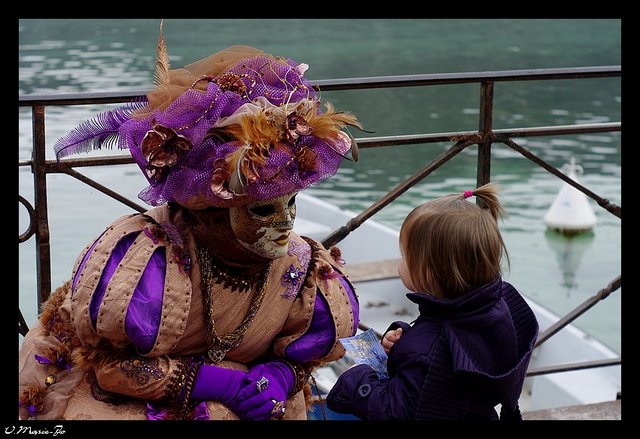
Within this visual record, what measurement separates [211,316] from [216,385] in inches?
6.5

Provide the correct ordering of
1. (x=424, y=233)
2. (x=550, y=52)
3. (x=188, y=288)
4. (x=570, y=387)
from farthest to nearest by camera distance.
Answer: (x=550, y=52) → (x=570, y=387) → (x=188, y=288) → (x=424, y=233)

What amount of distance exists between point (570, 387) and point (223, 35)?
1844cm

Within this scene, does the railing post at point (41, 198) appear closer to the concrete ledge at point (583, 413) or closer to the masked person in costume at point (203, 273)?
the masked person in costume at point (203, 273)

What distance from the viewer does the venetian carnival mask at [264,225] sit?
221 cm

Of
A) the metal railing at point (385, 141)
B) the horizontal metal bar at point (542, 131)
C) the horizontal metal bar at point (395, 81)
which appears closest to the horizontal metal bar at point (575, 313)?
the metal railing at point (385, 141)

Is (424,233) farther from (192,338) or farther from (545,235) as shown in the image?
(545,235)

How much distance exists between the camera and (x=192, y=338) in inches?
89.7

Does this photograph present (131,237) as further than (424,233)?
Yes

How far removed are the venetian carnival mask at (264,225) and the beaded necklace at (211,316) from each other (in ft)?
0.35

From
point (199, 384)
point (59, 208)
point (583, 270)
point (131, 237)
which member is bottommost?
point (583, 270)

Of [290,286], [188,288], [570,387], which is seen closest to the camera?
[188,288]

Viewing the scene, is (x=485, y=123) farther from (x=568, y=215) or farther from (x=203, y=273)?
(x=568, y=215)
